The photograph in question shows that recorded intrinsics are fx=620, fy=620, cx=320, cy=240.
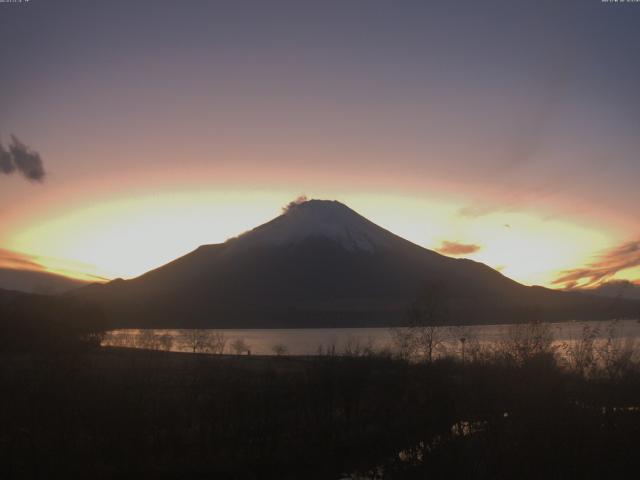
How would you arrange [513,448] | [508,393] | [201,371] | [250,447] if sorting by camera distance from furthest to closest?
[201,371], [250,447], [508,393], [513,448]

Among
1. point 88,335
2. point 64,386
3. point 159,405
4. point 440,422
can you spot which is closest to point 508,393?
point 440,422

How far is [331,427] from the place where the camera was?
1991 centimetres

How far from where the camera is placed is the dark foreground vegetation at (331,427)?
35.6ft

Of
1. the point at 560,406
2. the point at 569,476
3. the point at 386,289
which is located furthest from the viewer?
the point at 386,289

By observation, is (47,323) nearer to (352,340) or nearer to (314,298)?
(352,340)

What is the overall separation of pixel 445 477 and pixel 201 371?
19.9m

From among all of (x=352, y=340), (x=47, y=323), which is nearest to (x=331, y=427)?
(x=47, y=323)

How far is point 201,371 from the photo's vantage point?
94.6ft

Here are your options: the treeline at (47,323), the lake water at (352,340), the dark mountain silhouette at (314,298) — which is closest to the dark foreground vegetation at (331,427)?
the lake water at (352,340)

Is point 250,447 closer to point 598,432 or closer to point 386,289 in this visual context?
point 598,432

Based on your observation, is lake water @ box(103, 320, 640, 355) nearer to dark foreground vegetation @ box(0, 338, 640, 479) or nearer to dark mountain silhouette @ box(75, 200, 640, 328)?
dark foreground vegetation @ box(0, 338, 640, 479)

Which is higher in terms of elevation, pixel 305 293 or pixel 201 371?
pixel 305 293

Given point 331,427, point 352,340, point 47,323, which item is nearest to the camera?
point 331,427

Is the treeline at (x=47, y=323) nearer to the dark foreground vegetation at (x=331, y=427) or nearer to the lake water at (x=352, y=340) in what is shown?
the lake water at (x=352, y=340)
